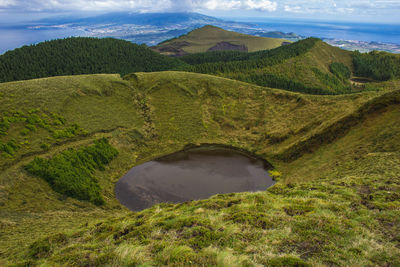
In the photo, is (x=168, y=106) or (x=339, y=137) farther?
(x=168, y=106)

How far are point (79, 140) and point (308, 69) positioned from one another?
98740 millimetres

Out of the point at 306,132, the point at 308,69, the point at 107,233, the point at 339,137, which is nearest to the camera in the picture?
the point at 107,233

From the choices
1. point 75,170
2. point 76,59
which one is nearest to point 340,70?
point 75,170

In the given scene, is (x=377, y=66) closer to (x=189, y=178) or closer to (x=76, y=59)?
(x=189, y=178)

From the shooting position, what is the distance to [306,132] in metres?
44.6

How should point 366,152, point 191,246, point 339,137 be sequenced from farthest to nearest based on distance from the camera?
point 339,137, point 366,152, point 191,246

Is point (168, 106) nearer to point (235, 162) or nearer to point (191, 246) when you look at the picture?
point (235, 162)

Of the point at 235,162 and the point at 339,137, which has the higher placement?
the point at 339,137

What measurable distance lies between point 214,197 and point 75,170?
23.9 m

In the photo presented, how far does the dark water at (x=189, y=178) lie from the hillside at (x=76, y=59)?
93.9 m

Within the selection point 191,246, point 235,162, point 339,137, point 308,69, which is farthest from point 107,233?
point 308,69

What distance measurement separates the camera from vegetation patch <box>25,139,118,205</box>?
28.8 metres

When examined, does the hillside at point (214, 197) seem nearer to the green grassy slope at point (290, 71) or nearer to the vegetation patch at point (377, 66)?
the green grassy slope at point (290, 71)

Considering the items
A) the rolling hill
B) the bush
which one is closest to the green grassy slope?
the rolling hill
